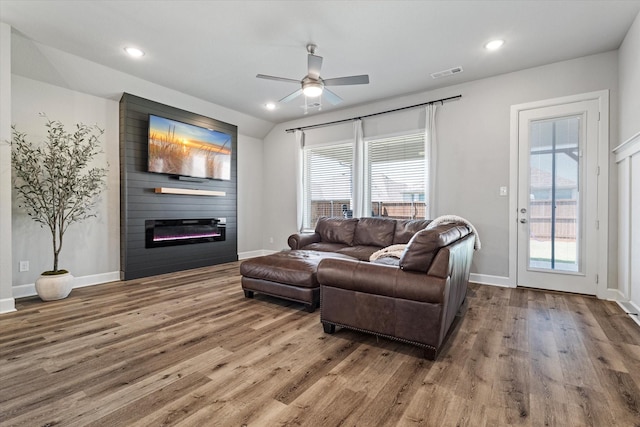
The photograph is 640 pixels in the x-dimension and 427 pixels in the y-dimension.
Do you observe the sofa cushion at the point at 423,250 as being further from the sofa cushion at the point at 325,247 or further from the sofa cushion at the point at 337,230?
the sofa cushion at the point at 337,230

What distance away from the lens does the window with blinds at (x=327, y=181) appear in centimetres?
561

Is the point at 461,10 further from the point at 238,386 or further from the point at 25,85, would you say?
the point at 25,85

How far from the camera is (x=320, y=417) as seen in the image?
1493 mm

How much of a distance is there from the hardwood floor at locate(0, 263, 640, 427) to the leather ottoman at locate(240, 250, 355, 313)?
19 cm

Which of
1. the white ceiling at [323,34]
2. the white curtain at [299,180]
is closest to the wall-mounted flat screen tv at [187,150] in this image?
the white ceiling at [323,34]

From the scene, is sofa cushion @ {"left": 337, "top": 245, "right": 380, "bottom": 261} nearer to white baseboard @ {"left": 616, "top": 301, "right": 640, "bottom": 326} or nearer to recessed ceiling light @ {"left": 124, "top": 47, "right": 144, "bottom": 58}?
white baseboard @ {"left": 616, "top": 301, "right": 640, "bottom": 326}

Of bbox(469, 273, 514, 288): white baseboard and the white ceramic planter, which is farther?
bbox(469, 273, 514, 288): white baseboard

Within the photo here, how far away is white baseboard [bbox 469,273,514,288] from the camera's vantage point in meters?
4.04

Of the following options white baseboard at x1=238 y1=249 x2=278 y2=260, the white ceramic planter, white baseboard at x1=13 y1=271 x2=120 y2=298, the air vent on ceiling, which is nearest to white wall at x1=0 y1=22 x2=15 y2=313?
the white ceramic planter

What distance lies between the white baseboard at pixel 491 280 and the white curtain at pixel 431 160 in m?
1.05

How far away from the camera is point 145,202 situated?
4.56 metres

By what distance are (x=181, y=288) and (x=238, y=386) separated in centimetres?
255

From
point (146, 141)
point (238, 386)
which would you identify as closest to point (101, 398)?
point (238, 386)

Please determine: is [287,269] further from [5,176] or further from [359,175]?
[5,176]
